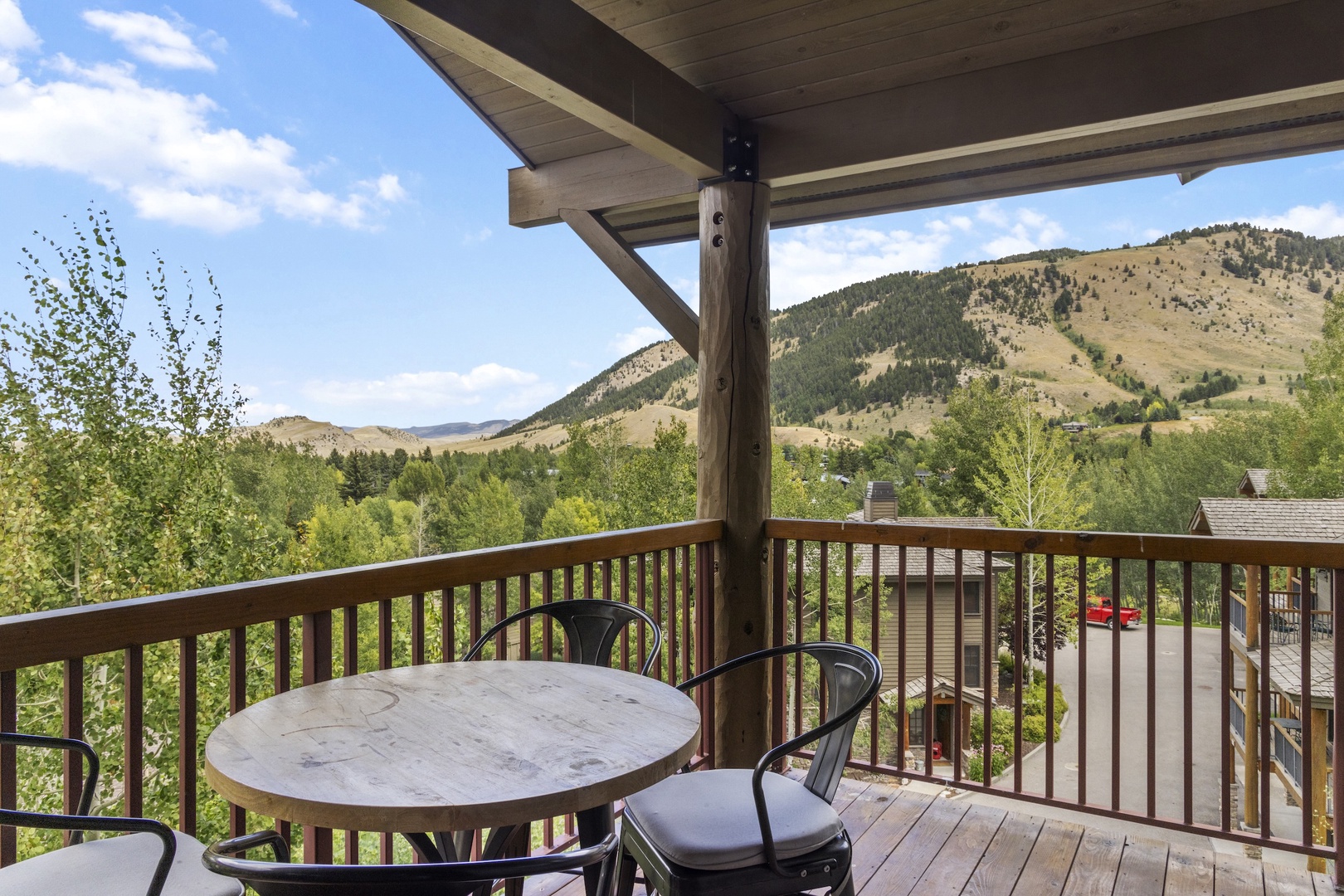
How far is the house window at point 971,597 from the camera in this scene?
5.90 m

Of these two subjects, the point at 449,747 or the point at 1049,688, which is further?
the point at 1049,688

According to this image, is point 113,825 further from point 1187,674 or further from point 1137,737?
point 1137,737

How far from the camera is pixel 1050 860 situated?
7.82ft

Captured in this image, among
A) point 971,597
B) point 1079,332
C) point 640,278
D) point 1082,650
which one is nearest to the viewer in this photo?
point 1082,650

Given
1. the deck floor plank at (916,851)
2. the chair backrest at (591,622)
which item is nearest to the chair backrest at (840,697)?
the chair backrest at (591,622)

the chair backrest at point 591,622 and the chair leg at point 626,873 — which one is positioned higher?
the chair backrest at point 591,622

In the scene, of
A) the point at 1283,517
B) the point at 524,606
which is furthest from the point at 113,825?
the point at 1283,517

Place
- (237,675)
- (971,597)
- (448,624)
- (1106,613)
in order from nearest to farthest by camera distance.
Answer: (237,675) → (448,624) → (1106,613) → (971,597)

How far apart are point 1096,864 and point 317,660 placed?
228cm

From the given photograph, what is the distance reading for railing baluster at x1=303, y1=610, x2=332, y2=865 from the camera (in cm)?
170

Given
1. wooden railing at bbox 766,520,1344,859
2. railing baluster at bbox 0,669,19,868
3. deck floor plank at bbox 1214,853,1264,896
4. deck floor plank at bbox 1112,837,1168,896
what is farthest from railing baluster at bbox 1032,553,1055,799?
railing baluster at bbox 0,669,19,868

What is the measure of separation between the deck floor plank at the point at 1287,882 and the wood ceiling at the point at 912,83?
2.30 meters

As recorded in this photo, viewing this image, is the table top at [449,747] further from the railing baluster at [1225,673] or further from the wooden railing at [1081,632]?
the railing baluster at [1225,673]

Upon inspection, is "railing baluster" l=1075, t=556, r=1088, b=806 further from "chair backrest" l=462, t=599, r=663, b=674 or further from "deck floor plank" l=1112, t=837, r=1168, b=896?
"chair backrest" l=462, t=599, r=663, b=674
